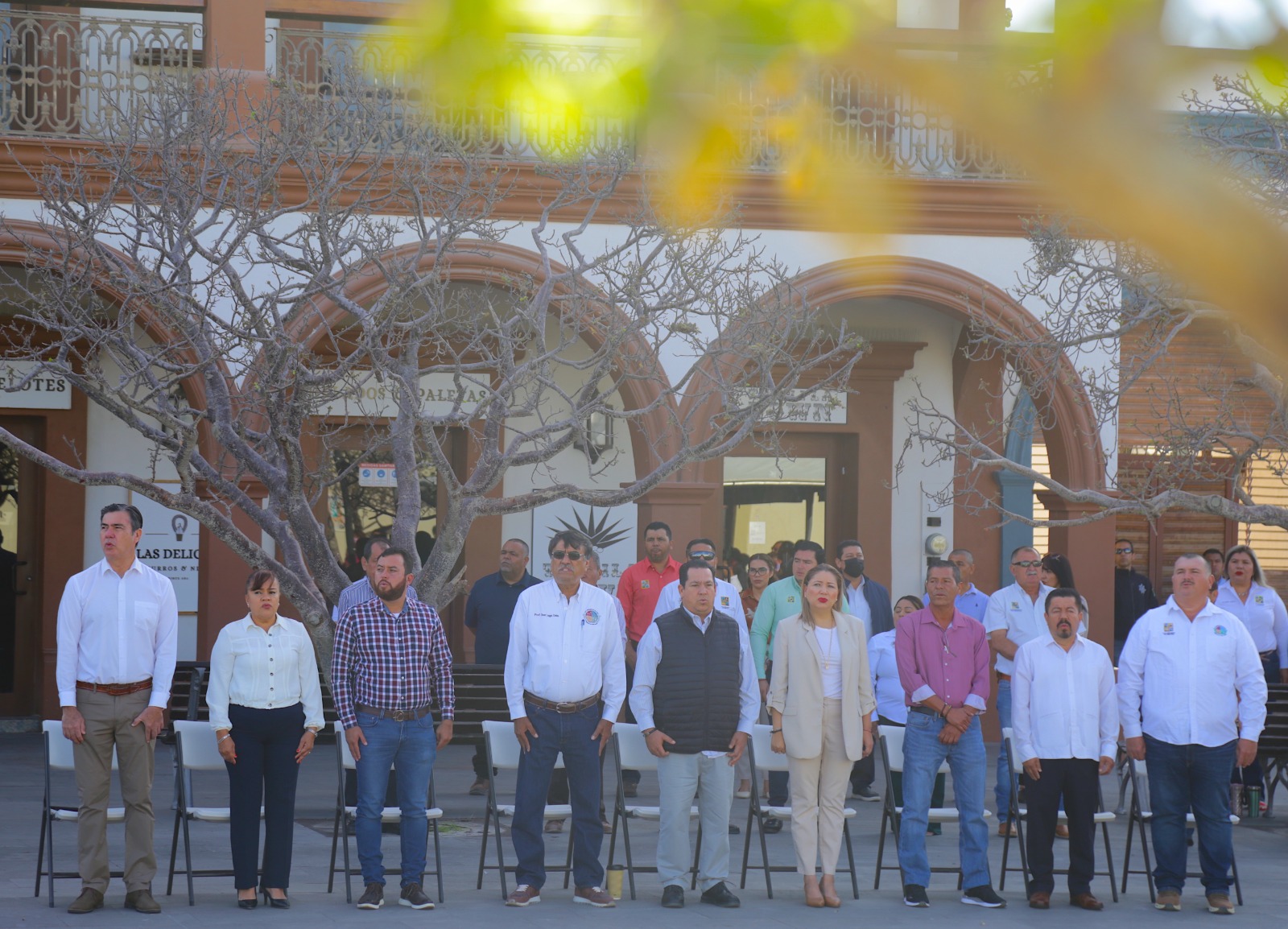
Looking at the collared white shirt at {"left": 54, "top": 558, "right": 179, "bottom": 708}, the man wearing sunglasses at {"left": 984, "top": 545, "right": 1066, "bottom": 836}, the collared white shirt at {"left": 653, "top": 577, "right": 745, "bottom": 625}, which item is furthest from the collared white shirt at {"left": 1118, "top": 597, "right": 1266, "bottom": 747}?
the collared white shirt at {"left": 54, "top": 558, "right": 179, "bottom": 708}

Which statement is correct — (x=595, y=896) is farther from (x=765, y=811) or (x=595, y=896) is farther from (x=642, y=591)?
(x=642, y=591)

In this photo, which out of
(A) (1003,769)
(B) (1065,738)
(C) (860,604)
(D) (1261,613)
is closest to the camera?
(B) (1065,738)

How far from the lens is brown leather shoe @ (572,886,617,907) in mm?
7914

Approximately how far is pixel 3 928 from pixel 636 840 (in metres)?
4.05

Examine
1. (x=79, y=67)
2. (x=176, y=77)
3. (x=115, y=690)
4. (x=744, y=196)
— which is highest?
(x=79, y=67)

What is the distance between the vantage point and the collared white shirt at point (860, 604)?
10.9 metres

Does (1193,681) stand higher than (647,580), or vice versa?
(647,580)

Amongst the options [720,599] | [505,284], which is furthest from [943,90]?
[505,284]

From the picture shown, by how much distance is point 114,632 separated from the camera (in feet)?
24.7

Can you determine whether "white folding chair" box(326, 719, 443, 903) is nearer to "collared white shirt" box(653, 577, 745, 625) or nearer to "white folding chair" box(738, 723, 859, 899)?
"white folding chair" box(738, 723, 859, 899)

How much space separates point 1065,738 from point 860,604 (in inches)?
112

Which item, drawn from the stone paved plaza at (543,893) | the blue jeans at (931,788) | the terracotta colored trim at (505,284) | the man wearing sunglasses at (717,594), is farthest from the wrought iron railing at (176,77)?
the stone paved plaza at (543,893)

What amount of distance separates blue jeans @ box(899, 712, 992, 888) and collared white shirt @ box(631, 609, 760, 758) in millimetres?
872

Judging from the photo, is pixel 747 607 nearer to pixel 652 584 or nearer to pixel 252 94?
pixel 652 584
